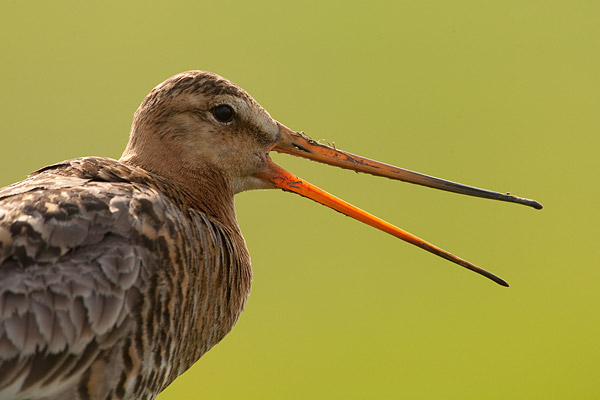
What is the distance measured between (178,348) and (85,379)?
37cm

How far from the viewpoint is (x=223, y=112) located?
293 cm

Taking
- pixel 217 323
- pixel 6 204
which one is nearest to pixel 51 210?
pixel 6 204

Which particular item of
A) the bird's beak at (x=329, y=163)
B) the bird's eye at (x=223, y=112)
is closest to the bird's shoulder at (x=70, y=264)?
the bird's eye at (x=223, y=112)

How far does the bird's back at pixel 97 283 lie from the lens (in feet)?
7.20

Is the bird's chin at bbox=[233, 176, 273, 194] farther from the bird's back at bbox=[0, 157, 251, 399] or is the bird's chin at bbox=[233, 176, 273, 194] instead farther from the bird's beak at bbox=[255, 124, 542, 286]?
the bird's back at bbox=[0, 157, 251, 399]

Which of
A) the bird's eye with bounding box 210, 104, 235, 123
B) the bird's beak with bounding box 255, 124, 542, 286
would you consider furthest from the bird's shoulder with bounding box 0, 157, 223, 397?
the bird's beak with bounding box 255, 124, 542, 286

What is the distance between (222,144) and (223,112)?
11 cm

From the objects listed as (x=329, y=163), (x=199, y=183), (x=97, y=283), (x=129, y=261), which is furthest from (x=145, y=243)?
(x=329, y=163)

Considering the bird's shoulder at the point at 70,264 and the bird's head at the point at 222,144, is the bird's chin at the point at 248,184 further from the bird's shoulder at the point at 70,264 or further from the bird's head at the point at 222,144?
the bird's shoulder at the point at 70,264

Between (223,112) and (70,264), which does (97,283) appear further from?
(223,112)

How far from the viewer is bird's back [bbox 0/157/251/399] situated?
86.4 inches

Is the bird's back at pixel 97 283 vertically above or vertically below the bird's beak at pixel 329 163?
below

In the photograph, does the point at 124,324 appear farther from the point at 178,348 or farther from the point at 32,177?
the point at 32,177

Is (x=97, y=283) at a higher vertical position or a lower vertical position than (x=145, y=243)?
lower
